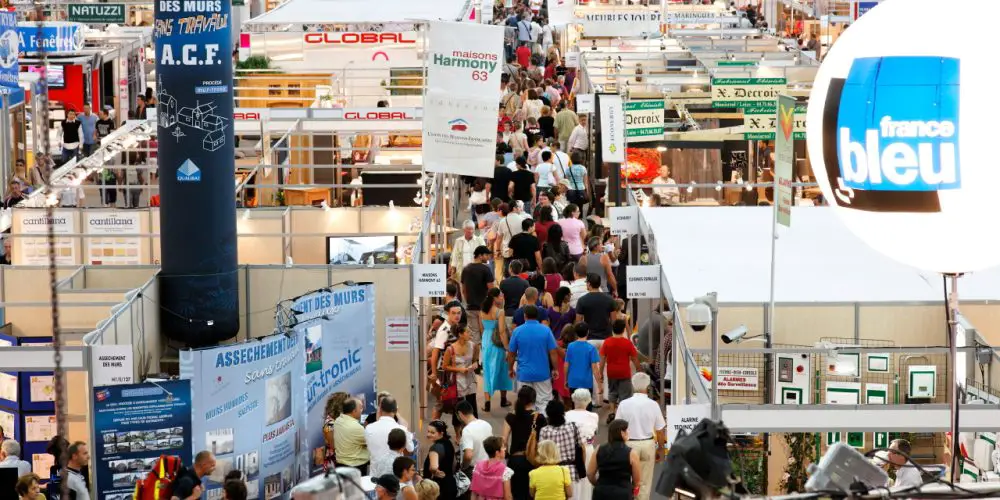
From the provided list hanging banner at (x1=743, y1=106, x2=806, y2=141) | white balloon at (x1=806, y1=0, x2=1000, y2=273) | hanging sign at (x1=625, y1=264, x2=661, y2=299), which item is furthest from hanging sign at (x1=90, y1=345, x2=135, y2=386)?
hanging banner at (x1=743, y1=106, x2=806, y2=141)

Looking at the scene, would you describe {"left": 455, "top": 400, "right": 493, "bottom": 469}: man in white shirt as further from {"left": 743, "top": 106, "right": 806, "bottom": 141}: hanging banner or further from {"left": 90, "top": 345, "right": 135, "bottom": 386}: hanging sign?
{"left": 743, "top": 106, "right": 806, "bottom": 141}: hanging banner

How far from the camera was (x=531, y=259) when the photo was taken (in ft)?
47.6

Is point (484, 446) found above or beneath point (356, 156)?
beneath

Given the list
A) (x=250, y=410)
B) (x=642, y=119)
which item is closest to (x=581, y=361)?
(x=250, y=410)

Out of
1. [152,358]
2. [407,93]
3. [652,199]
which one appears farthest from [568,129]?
[152,358]

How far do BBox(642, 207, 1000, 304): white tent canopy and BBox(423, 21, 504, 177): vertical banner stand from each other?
166 centimetres

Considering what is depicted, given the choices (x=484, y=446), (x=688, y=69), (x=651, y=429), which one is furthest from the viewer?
(x=688, y=69)

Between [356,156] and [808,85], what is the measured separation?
578 cm

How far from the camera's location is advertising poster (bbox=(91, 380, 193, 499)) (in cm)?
891

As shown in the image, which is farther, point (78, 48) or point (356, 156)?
point (78, 48)

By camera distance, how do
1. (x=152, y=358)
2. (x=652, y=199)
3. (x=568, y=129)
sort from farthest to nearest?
1. (x=568, y=129)
2. (x=652, y=199)
3. (x=152, y=358)

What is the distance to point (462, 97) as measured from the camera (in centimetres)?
1194

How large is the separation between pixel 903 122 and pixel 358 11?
1731cm

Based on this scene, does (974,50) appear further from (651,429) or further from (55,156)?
(55,156)
